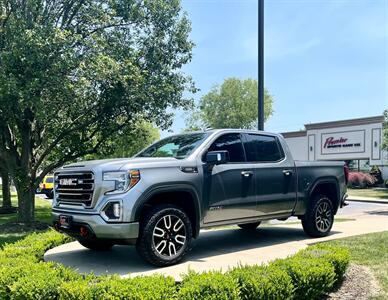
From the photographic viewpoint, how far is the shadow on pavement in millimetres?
6032

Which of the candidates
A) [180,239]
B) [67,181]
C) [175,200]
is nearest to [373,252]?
[180,239]

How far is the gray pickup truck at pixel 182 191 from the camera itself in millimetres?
5523

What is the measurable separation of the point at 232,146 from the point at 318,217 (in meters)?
2.45

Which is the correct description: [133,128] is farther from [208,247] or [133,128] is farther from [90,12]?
[208,247]

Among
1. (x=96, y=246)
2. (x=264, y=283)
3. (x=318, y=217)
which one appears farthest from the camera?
(x=318, y=217)

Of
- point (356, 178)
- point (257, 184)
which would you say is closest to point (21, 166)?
point (257, 184)

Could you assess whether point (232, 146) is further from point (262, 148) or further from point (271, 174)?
point (271, 174)

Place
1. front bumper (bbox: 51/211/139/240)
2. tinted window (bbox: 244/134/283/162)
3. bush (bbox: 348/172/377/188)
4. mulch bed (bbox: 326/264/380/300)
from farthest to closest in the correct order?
bush (bbox: 348/172/377/188) < tinted window (bbox: 244/134/283/162) < front bumper (bbox: 51/211/139/240) < mulch bed (bbox: 326/264/380/300)

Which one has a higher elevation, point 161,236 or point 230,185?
point 230,185

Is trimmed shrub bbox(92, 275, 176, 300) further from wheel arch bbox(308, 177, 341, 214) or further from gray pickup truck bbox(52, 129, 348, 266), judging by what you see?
wheel arch bbox(308, 177, 341, 214)

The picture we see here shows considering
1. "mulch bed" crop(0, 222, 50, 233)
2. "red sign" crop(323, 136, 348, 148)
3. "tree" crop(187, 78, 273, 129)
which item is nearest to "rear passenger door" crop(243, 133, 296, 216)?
"mulch bed" crop(0, 222, 50, 233)

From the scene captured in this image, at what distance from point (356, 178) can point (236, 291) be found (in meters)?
36.9

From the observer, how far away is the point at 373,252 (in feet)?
22.8

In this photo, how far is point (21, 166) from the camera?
1362 cm
